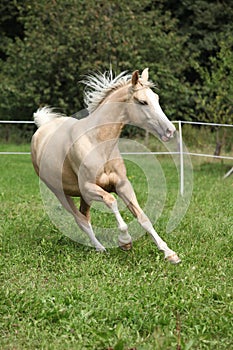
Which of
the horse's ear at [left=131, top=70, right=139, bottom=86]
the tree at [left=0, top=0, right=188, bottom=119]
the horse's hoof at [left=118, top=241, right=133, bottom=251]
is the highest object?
the horse's ear at [left=131, top=70, right=139, bottom=86]

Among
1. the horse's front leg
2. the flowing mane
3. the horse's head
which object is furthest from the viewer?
the flowing mane

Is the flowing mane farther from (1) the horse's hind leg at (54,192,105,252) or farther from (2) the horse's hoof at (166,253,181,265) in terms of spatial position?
(2) the horse's hoof at (166,253,181,265)

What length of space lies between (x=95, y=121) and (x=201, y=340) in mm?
2663

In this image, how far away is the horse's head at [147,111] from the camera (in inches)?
214

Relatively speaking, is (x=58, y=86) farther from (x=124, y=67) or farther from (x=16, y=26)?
(x=16, y=26)

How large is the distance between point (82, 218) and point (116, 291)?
69.1 inches

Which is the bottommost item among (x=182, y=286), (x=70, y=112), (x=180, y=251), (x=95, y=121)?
(x=70, y=112)

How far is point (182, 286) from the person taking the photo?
4.75 m

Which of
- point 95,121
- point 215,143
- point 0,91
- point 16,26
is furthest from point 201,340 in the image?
point 16,26

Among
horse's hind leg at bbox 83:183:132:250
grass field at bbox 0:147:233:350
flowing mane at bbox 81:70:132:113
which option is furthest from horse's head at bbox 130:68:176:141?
grass field at bbox 0:147:233:350

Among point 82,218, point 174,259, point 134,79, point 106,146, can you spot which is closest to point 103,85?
point 134,79

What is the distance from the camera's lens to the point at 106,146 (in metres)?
5.73

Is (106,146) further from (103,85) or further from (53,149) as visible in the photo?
(53,149)

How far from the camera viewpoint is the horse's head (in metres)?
5.44
